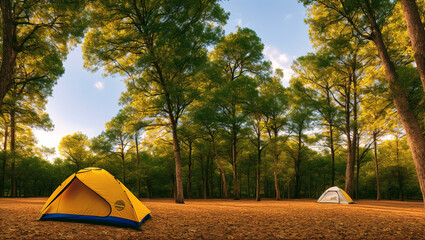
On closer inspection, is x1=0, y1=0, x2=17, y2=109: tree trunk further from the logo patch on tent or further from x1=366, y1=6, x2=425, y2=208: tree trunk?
x1=366, y1=6, x2=425, y2=208: tree trunk

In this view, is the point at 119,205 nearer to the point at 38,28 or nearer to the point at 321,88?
the point at 38,28

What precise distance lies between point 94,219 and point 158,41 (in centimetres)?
972

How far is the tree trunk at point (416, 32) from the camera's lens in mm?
6219

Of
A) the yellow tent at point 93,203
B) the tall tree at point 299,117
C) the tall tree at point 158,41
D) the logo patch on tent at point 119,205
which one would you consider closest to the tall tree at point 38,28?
the tall tree at point 158,41

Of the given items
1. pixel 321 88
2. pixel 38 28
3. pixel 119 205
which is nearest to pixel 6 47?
pixel 38 28

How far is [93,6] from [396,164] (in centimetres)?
3736

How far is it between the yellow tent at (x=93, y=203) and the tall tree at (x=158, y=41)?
7.18m

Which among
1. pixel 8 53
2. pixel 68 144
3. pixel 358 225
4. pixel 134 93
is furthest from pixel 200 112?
pixel 68 144

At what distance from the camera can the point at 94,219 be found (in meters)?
5.77

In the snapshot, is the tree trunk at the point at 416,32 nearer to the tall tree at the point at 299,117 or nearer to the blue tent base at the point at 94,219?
the blue tent base at the point at 94,219

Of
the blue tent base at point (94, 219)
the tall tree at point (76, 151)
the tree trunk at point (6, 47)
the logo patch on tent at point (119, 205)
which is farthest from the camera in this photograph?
the tall tree at point (76, 151)

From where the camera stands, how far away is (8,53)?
7.89 m

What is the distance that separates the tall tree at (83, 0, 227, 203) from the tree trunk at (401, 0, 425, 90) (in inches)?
329

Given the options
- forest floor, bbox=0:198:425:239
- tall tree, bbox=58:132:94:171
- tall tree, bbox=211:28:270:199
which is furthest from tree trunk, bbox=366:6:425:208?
tall tree, bbox=58:132:94:171
